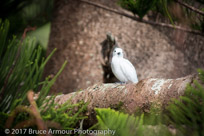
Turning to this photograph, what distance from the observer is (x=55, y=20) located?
57.4 inches

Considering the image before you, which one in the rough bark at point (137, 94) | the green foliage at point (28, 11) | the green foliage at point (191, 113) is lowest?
the rough bark at point (137, 94)

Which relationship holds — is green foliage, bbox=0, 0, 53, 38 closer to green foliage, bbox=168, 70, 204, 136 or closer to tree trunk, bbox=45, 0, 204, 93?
tree trunk, bbox=45, 0, 204, 93

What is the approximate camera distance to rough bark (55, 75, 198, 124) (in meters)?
0.40

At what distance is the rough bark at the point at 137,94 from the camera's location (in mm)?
398

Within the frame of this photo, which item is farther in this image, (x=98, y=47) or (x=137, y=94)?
(x=98, y=47)

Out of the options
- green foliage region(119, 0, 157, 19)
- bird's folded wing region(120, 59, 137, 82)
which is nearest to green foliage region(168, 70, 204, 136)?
green foliage region(119, 0, 157, 19)

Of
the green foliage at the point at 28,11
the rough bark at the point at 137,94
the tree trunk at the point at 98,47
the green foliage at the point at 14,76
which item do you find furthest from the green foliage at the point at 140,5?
the green foliage at the point at 28,11

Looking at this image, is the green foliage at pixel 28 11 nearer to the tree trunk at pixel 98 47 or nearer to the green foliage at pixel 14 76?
the tree trunk at pixel 98 47

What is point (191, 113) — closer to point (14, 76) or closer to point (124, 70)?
point (14, 76)

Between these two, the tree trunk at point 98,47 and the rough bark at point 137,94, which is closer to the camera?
the rough bark at point 137,94

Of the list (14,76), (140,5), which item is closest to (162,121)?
(14,76)

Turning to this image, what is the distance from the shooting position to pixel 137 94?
469mm

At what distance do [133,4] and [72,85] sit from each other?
31.7 inches

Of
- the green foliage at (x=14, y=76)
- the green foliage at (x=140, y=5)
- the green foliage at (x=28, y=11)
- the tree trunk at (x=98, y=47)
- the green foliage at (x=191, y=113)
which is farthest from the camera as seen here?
the green foliage at (x=28, y=11)
